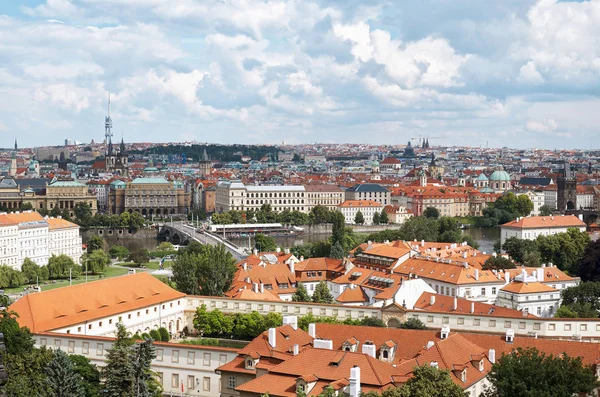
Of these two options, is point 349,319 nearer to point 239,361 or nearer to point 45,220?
point 239,361

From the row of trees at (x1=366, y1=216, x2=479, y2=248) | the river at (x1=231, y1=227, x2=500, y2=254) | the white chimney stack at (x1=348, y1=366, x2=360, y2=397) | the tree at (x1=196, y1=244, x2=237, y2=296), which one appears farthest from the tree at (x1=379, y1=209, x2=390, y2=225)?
the white chimney stack at (x1=348, y1=366, x2=360, y2=397)

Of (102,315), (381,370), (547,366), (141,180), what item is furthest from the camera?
(141,180)

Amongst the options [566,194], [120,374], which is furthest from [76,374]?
[566,194]

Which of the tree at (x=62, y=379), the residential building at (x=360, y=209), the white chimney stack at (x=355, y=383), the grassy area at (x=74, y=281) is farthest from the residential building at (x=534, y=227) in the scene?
the white chimney stack at (x=355, y=383)

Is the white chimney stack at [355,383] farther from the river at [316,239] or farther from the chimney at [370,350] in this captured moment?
the river at [316,239]

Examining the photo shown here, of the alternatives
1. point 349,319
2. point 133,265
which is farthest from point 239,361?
point 133,265

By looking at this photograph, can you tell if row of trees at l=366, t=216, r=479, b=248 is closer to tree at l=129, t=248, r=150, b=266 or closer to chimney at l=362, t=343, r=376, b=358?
tree at l=129, t=248, r=150, b=266
